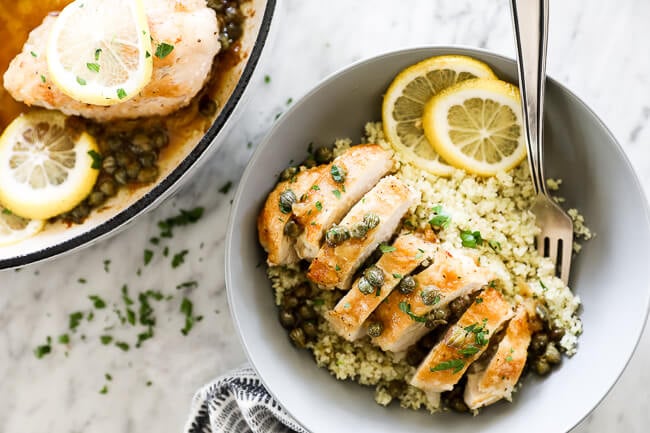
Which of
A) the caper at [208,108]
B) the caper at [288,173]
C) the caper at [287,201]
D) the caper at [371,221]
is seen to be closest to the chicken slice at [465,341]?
the caper at [371,221]

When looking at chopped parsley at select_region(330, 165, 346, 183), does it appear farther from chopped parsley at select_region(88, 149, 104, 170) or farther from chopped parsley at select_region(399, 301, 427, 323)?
chopped parsley at select_region(88, 149, 104, 170)

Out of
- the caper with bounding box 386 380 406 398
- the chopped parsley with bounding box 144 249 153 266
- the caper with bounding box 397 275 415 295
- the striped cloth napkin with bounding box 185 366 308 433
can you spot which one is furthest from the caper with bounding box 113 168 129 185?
the caper with bounding box 386 380 406 398

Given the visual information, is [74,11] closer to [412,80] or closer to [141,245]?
[141,245]

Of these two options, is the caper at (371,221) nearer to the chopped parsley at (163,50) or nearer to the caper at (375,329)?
the caper at (375,329)

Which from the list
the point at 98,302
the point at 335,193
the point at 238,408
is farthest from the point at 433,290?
the point at 98,302

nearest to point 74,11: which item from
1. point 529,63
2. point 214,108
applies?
point 214,108
